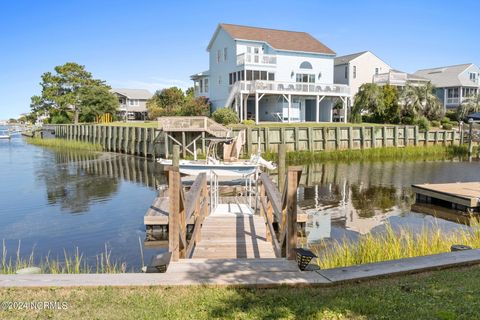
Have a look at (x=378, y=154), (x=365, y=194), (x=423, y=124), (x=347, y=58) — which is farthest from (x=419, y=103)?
(x=365, y=194)

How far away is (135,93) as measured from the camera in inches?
3130

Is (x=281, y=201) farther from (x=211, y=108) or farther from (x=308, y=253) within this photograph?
(x=211, y=108)

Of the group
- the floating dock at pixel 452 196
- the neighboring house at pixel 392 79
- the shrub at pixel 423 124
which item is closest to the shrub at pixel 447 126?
the shrub at pixel 423 124

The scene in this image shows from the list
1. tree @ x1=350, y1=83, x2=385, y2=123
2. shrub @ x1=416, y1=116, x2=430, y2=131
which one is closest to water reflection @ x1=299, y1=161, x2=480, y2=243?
shrub @ x1=416, y1=116, x2=430, y2=131

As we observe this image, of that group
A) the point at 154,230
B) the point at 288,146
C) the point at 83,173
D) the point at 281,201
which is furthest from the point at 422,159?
the point at 281,201

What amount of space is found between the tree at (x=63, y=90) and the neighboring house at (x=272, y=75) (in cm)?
2817

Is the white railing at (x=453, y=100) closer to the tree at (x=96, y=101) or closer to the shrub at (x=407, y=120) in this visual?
the shrub at (x=407, y=120)

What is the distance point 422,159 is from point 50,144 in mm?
43214

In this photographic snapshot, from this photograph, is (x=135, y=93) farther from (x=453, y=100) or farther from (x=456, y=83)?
(x=456, y=83)

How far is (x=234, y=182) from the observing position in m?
19.0

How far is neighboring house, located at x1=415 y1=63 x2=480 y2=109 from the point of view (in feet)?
188

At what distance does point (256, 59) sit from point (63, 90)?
127 ft

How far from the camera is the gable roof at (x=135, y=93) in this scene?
7671 centimetres

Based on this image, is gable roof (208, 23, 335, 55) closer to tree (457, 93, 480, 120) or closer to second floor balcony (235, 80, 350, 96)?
second floor balcony (235, 80, 350, 96)
